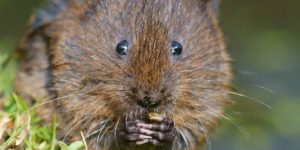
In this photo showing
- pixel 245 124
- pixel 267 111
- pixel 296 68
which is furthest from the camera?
Answer: pixel 296 68

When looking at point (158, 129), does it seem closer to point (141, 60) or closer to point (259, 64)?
point (141, 60)

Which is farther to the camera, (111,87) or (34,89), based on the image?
(34,89)

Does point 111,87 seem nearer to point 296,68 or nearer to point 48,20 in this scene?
point 48,20

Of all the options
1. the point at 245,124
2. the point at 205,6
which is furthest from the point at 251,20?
the point at 205,6

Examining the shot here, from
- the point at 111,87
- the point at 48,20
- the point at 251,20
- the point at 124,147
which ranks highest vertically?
the point at 251,20

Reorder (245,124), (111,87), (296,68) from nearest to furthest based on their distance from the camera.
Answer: (111,87) < (245,124) < (296,68)
